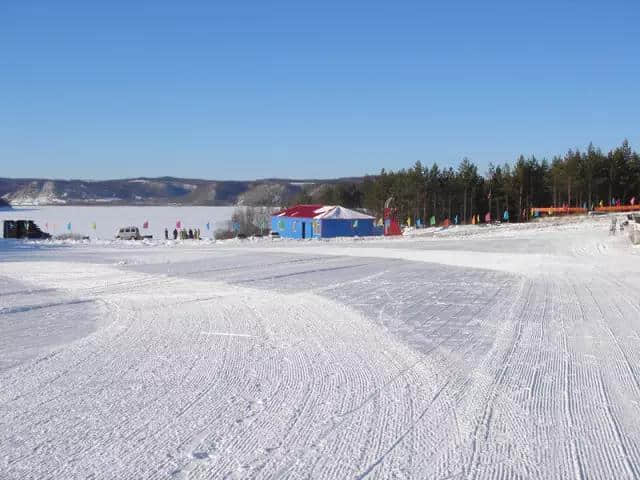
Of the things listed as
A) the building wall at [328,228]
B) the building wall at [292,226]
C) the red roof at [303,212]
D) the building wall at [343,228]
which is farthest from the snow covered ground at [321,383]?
the red roof at [303,212]

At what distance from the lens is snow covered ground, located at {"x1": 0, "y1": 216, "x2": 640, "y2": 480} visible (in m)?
4.84

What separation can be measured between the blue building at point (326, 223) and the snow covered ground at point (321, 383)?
44587 millimetres

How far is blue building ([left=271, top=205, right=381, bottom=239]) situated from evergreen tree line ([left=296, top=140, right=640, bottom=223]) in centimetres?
3138

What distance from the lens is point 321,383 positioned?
23.0 ft

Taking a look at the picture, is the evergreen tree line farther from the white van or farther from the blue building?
the white van

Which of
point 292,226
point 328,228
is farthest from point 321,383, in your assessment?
point 292,226

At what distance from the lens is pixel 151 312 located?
12344 mm

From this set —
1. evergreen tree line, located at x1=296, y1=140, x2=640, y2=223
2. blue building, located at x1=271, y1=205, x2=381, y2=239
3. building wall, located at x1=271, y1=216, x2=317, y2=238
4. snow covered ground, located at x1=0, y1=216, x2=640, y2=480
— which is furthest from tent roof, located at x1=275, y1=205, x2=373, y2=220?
snow covered ground, located at x1=0, y1=216, x2=640, y2=480

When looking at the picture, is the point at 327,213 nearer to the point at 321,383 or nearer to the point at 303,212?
the point at 303,212

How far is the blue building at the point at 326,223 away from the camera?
60.4 metres

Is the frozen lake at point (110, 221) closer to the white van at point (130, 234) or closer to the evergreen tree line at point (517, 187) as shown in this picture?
the white van at point (130, 234)

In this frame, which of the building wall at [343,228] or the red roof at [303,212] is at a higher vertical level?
the red roof at [303,212]

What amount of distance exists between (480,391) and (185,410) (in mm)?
2937

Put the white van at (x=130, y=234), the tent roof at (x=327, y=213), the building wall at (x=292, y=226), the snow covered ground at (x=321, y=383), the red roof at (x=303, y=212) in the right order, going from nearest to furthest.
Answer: the snow covered ground at (x=321, y=383) → the white van at (x=130, y=234) → the tent roof at (x=327, y=213) → the building wall at (x=292, y=226) → the red roof at (x=303, y=212)
